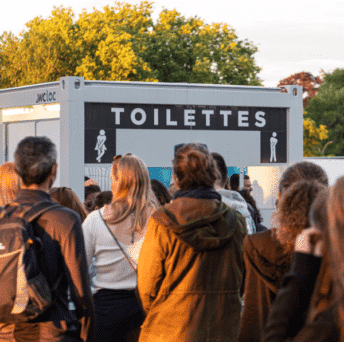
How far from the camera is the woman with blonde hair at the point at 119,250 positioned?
3.54 meters

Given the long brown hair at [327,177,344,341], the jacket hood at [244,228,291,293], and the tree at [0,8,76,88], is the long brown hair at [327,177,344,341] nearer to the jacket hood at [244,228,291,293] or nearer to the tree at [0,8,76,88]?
the jacket hood at [244,228,291,293]

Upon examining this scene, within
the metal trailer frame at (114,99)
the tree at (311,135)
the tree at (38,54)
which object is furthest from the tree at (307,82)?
the metal trailer frame at (114,99)

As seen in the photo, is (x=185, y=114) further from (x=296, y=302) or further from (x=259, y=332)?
(x=296, y=302)

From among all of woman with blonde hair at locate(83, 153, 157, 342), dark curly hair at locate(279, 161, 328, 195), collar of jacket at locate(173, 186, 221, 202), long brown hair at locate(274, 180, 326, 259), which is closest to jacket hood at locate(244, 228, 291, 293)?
long brown hair at locate(274, 180, 326, 259)

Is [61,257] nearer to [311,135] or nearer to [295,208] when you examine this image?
[295,208]

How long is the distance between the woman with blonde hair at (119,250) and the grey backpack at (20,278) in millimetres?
902

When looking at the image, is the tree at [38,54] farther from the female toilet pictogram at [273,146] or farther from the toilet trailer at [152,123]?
the female toilet pictogram at [273,146]

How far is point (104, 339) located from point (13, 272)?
1181mm

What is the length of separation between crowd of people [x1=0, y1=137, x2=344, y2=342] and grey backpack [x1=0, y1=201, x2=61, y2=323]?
0.08m

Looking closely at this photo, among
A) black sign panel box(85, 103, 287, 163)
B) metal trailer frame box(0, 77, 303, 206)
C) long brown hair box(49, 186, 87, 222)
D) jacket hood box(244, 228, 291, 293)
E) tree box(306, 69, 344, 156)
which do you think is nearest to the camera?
jacket hood box(244, 228, 291, 293)

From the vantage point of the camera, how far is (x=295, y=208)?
265 centimetres

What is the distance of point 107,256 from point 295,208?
1285 millimetres

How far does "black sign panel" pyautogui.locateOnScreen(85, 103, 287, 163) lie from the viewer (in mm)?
9094

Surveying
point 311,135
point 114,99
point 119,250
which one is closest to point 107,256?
point 119,250
